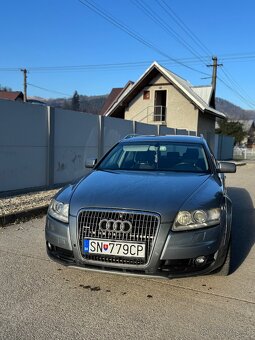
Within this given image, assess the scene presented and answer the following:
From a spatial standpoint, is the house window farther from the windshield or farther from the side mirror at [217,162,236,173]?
the side mirror at [217,162,236,173]

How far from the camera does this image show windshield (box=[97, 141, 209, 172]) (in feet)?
17.0

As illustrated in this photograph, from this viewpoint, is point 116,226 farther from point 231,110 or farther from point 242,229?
point 231,110

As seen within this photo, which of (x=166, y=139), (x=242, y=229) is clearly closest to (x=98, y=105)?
(x=242, y=229)

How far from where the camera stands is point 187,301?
3.71 metres

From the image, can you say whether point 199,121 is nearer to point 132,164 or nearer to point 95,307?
point 132,164

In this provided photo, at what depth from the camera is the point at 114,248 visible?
3594 millimetres

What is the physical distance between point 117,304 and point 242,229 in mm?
3680

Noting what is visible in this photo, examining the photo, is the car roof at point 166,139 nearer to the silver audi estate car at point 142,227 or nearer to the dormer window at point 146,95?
the silver audi estate car at point 142,227

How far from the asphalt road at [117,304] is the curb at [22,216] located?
170 centimetres

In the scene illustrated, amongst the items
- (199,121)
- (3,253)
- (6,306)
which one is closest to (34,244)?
(3,253)

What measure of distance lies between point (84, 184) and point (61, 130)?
6870 millimetres

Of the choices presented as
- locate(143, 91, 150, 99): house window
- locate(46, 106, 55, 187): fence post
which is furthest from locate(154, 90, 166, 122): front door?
locate(46, 106, 55, 187): fence post

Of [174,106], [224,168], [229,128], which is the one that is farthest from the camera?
[229,128]

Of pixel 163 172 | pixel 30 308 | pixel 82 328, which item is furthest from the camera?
pixel 163 172
